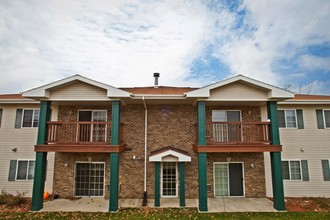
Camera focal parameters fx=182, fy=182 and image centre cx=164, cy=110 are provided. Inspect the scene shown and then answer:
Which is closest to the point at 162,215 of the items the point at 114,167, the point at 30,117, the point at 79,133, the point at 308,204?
the point at 114,167

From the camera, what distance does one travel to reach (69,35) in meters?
14.6

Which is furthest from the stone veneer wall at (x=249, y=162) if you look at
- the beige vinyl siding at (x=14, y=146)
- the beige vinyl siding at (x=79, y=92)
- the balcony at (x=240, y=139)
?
the beige vinyl siding at (x=14, y=146)

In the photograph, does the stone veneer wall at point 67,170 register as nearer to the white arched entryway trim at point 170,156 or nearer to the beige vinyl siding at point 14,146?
the beige vinyl siding at point 14,146

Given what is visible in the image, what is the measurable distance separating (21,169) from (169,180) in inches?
339

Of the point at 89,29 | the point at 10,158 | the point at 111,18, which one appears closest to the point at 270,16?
the point at 111,18

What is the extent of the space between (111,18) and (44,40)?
6033 mm

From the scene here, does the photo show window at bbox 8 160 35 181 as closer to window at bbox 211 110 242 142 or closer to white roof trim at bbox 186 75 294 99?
white roof trim at bbox 186 75 294 99

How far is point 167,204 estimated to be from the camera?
8.95 m

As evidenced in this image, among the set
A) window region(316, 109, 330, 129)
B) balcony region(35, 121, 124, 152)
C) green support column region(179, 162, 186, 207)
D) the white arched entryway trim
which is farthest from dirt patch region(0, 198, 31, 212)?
window region(316, 109, 330, 129)

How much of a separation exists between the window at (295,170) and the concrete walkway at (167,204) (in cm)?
205

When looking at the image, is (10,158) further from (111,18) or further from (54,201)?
(111,18)

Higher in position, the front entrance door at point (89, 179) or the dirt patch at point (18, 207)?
the front entrance door at point (89, 179)

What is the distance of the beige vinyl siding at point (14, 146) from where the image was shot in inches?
409

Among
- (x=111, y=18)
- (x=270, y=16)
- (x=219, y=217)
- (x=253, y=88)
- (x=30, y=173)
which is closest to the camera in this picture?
(x=219, y=217)
